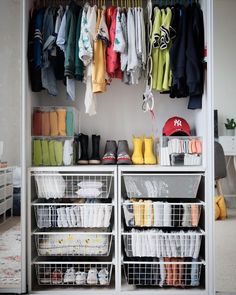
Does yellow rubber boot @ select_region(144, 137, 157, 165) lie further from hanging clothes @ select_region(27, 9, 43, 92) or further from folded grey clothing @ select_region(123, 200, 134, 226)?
hanging clothes @ select_region(27, 9, 43, 92)

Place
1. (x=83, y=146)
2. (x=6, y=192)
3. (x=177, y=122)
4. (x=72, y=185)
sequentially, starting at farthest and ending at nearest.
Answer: (x=83, y=146) < (x=177, y=122) < (x=72, y=185) < (x=6, y=192)

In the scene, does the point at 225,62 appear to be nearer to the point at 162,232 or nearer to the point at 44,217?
the point at 162,232

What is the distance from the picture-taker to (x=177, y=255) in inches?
81.3

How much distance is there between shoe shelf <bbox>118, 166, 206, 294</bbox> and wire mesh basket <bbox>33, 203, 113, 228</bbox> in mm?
114

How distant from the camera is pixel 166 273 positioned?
2.09m

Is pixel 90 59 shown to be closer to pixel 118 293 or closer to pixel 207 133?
pixel 207 133

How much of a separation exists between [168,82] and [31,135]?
41.1 inches

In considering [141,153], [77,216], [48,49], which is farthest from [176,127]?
[48,49]

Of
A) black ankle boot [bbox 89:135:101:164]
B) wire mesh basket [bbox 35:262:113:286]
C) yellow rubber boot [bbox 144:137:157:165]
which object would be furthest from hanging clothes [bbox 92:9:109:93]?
wire mesh basket [bbox 35:262:113:286]

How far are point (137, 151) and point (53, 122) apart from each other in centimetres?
65

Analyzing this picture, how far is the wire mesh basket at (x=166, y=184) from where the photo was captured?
2068 millimetres

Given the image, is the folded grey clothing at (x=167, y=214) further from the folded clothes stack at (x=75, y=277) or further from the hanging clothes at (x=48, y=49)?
the hanging clothes at (x=48, y=49)

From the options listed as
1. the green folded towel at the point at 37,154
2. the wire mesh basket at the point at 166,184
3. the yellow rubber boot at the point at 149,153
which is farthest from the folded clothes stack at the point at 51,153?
the yellow rubber boot at the point at 149,153

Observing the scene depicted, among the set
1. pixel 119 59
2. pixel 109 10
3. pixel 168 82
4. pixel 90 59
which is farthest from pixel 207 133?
pixel 109 10
